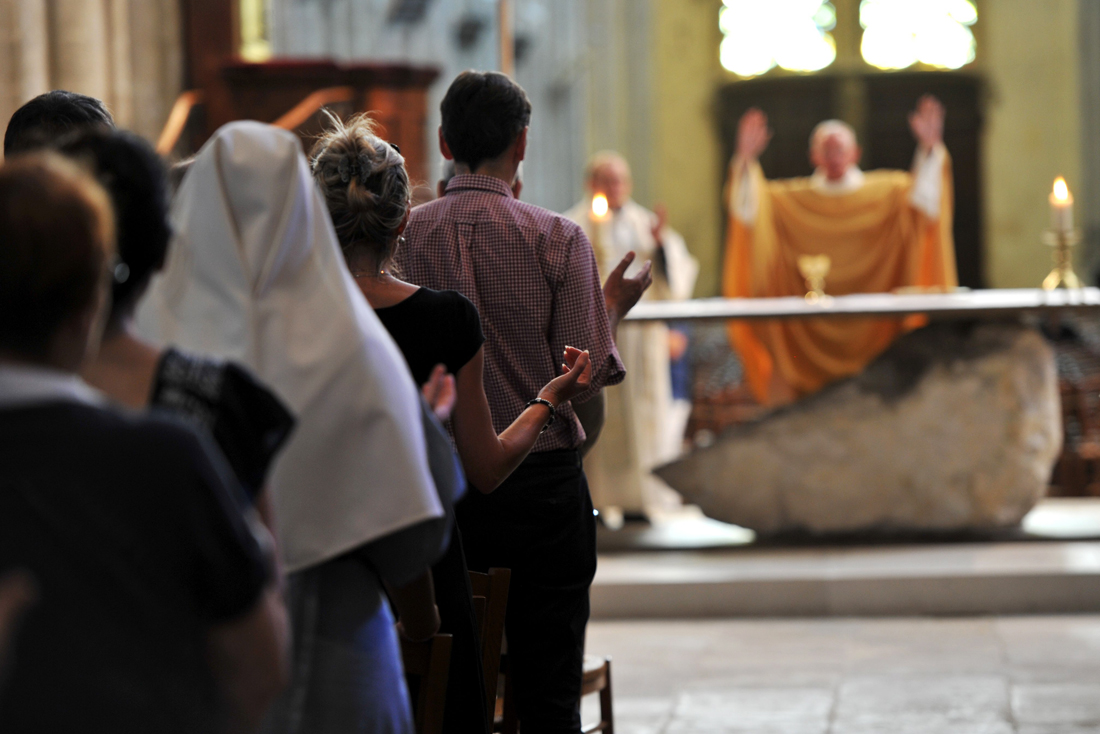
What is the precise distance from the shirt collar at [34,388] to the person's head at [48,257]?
2 cm

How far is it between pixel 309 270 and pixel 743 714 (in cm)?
306

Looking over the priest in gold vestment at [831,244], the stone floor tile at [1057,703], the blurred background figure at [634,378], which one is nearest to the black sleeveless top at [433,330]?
the stone floor tile at [1057,703]

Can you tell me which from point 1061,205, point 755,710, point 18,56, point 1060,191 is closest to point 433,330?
point 755,710

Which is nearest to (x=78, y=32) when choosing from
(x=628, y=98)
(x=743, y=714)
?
(x=743, y=714)

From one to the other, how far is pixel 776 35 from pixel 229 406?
18693 millimetres

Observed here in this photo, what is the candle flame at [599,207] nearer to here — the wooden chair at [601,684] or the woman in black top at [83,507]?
the wooden chair at [601,684]

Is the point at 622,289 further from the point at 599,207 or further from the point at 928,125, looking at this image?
the point at 928,125

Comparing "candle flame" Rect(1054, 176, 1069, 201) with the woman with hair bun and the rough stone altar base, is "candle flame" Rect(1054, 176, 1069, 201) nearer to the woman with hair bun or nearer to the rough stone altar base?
the rough stone altar base

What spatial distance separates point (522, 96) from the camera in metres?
2.84

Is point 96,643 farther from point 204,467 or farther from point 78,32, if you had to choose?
point 78,32

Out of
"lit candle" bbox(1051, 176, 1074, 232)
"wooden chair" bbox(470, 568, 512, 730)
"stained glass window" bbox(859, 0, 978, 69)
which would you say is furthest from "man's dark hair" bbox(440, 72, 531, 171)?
"stained glass window" bbox(859, 0, 978, 69)

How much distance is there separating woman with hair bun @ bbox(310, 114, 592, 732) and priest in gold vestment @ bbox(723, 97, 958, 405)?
5226mm

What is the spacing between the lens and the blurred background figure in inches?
281

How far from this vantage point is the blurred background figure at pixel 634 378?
23.5ft
